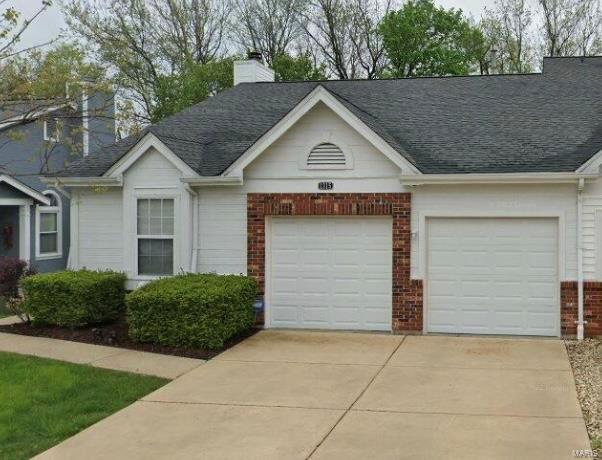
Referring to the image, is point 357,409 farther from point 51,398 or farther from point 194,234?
point 194,234

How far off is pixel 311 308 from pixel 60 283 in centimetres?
449

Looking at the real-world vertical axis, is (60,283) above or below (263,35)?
below

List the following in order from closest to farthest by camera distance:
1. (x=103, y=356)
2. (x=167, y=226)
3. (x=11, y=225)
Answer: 1. (x=103, y=356)
2. (x=167, y=226)
3. (x=11, y=225)

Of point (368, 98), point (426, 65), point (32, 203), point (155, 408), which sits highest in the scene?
point (426, 65)

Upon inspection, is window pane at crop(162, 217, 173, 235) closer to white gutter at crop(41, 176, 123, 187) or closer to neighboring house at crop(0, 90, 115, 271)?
white gutter at crop(41, 176, 123, 187)

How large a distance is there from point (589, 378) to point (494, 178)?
413 centimetres

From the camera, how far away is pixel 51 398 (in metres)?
9.02

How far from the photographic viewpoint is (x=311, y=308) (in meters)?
14.2

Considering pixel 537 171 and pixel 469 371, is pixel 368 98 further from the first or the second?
pixel 469 371

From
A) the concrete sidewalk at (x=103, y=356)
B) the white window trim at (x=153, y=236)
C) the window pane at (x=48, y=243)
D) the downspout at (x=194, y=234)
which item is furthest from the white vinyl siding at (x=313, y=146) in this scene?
the window pane at (x=48, y=243)

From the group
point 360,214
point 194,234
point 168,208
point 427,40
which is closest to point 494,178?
point 360,214

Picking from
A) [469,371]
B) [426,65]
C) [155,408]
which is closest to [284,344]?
[469,371]

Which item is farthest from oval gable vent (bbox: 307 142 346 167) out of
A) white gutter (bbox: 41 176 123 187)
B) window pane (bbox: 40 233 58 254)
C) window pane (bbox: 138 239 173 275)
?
window pane (bbox: 40 233 58 254)

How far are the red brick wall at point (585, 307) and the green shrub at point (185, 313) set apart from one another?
5.47 m
